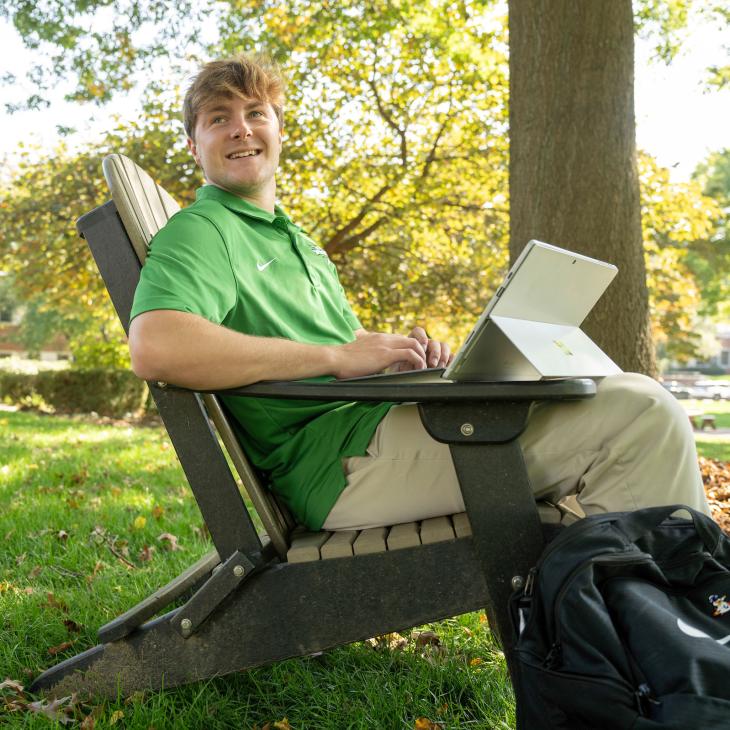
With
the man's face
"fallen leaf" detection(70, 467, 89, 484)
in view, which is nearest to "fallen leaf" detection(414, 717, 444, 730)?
the man's face

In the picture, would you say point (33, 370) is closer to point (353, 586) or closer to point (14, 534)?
point (14, 534)

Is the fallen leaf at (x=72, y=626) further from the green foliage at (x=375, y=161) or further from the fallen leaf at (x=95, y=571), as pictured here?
the green foliage at (x=375, y=161)

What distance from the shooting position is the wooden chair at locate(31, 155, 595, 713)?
1747 millimetres

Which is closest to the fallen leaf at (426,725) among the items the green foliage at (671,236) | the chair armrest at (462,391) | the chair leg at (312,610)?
the chair leg at (312,610)

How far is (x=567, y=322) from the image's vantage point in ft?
6.68

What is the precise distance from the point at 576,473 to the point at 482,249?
11.8 m

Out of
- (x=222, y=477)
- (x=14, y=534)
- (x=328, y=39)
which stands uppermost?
(x=328, y=39)

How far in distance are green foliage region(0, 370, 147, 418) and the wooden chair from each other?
1372 centimetres

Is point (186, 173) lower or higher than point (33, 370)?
higher

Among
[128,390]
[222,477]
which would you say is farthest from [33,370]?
[222,477]

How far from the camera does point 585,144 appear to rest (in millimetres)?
4418

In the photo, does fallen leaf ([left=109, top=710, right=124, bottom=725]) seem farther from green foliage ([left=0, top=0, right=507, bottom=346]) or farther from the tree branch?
the tree branch

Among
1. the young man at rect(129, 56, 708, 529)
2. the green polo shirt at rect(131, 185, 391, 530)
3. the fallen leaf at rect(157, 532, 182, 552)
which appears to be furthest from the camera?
the fallen leaf at rect(157, 532, 182, 552)

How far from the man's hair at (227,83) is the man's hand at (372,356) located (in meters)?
1.07
